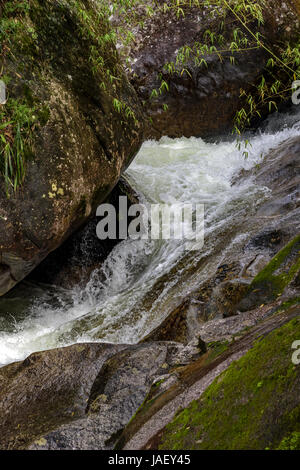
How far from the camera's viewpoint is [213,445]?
1.60 metres

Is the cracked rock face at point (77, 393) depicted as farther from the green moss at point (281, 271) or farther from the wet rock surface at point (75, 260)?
the wet rock surface at point (75, 260)

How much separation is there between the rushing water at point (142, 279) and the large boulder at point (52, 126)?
3.34 ft

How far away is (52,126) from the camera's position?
4016mm

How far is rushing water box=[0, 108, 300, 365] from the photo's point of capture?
468 cm

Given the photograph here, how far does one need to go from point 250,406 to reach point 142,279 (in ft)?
13.1

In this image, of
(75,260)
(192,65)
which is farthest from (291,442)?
(192,65)

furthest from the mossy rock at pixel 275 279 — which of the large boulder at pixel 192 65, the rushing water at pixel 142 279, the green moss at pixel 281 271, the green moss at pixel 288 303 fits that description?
the large boulder at pixel 192 65

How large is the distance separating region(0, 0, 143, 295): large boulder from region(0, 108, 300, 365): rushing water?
1019 mm

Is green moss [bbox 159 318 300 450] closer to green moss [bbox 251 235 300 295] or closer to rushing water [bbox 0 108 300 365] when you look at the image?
green moss [bbox 251 235 300 295]

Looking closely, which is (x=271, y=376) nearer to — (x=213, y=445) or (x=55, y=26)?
(x=213, y=445)

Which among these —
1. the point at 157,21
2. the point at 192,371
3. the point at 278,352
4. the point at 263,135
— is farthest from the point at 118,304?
the point at 157,21

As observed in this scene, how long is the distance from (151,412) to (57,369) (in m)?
1.31

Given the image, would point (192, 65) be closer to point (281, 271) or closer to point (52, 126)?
point (52, 126)

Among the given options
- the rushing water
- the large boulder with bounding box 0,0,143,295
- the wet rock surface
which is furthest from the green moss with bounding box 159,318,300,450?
the wet rock surface
